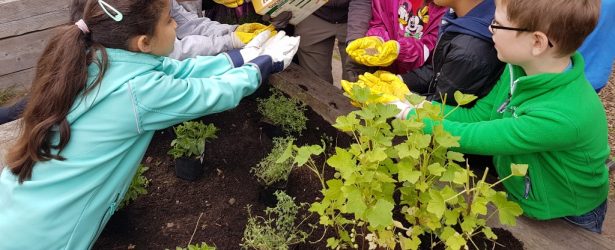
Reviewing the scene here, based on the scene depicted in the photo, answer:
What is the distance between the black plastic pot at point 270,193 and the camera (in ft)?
6.36

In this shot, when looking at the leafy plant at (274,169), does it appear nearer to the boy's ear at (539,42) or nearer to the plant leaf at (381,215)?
the plant leaf at (381,215)

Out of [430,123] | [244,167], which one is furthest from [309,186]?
[430,123]

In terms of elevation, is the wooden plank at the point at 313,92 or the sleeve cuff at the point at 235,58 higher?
the sleeve cuff at the point at 235,58

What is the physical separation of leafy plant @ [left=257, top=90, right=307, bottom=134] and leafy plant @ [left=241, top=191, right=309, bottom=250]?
1.35 ft

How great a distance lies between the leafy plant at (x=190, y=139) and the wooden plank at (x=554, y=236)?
1.23 meters

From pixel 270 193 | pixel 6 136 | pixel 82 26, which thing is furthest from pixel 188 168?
pixel 6 136

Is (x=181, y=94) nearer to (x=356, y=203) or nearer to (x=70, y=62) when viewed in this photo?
(x=70, y=62)

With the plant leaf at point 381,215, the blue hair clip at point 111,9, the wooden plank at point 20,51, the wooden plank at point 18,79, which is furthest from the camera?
the wooden plank at point 18,79

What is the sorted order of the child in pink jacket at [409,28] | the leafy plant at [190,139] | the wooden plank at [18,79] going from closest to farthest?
the leafy plant at [190,139], the child in pink jacket at [409,28], the wooden plank at [18,79]

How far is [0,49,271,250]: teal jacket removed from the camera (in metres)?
1.61

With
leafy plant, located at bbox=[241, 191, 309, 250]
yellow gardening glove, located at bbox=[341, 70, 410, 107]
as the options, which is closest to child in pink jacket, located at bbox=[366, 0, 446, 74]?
yellow gardening glove, located at bbox=[341, 70, 410, 107]

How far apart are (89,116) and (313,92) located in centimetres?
112

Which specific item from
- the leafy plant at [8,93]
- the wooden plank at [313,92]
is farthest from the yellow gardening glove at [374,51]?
the leafy plant at [8,93]

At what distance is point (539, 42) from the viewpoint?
57.8 inches
